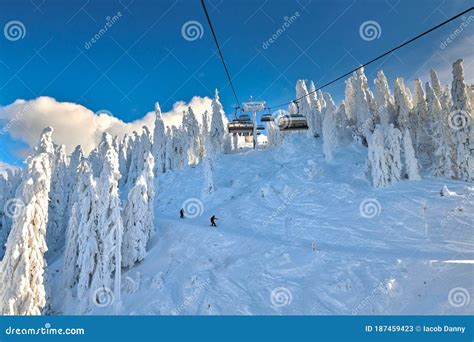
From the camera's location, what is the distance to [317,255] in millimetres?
19844

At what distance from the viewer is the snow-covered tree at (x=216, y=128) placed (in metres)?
63.1

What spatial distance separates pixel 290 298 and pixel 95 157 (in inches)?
2584

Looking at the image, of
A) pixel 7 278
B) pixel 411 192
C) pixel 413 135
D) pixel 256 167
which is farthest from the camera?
pixel 256 167

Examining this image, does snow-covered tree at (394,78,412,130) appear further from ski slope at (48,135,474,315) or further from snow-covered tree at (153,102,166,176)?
snow-covered tree at (153,102,166,176)

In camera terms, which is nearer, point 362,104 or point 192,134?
point 362,104

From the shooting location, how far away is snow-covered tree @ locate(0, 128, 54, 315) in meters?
13.1

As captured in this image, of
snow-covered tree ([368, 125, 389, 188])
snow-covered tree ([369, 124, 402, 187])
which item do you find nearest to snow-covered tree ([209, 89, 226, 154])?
snow-covered tree ([368, 125, 389, 188])

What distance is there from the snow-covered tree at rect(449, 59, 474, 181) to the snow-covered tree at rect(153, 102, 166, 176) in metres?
52.3

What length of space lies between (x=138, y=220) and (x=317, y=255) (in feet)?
48.3

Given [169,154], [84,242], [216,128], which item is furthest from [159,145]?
[84,242]

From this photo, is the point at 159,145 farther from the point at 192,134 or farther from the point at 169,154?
the point at 192,134
